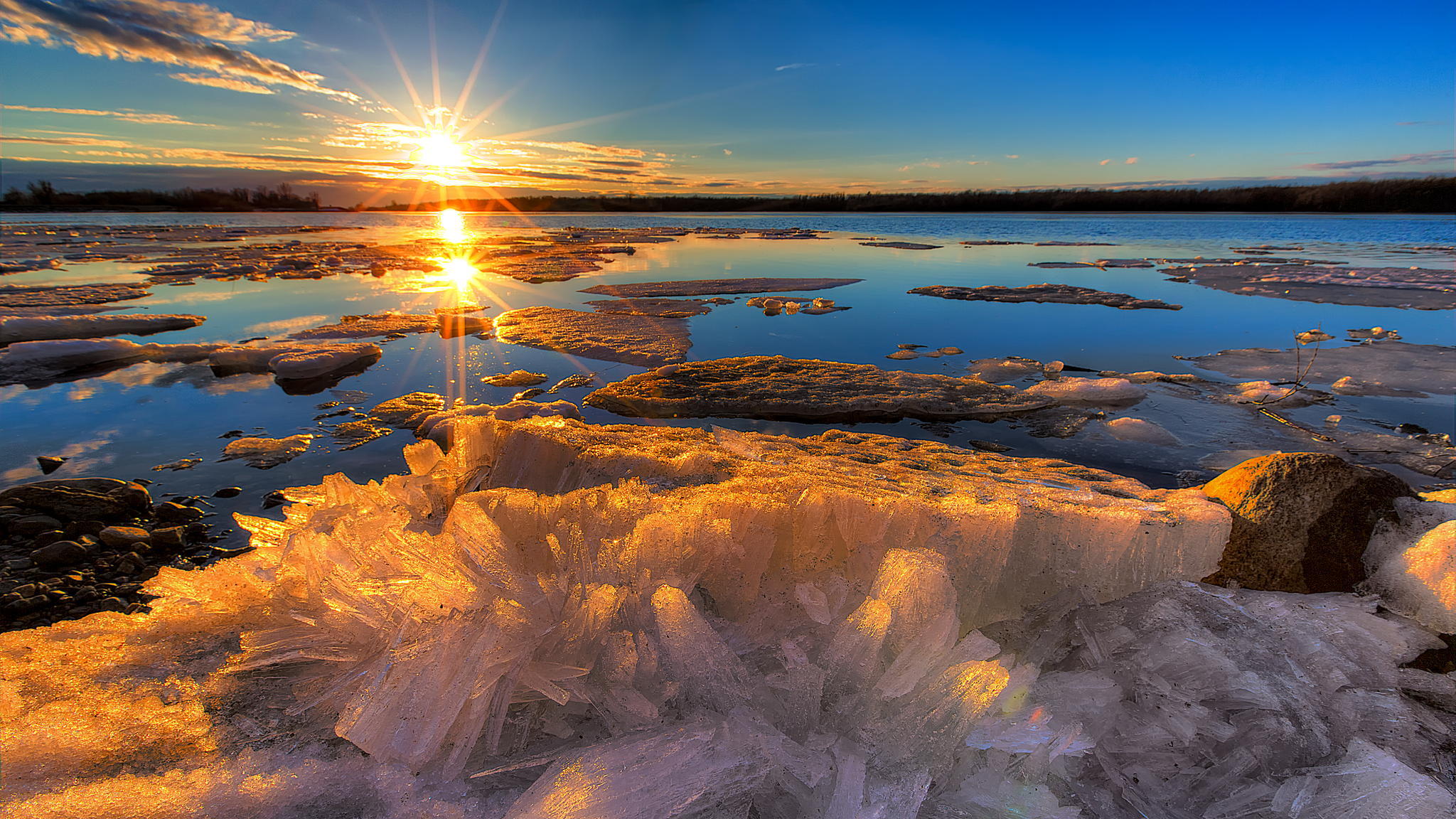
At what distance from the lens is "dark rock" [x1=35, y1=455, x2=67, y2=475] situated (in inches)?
144

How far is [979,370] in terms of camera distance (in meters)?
5.91

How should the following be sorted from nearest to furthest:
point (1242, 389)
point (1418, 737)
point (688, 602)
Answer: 1. point (688, 602)
2. point (1418, 737)
3. point (1242, 389)

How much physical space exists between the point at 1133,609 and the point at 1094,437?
3.04 meters

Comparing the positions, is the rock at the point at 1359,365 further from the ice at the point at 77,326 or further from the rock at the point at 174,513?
the ice at the point at 77,326

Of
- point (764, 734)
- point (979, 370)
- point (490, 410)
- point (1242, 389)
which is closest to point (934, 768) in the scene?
point (764, 734)

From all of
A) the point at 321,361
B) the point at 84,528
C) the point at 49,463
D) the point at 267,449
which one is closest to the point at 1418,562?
the point at 84,528

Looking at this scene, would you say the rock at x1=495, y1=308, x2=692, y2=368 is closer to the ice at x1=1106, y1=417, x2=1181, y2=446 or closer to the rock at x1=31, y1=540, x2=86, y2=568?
the ice at x1=1106, y1=417, x2=1181, y2=446

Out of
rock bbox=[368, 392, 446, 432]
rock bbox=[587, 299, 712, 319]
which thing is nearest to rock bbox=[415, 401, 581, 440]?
rock bbox=[368, 392, 446, 432]

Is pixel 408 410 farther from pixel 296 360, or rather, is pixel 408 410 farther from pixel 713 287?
pixel 713 287

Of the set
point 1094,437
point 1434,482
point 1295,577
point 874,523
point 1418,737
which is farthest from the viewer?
point 1094,437

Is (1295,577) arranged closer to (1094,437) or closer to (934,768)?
(934,768)

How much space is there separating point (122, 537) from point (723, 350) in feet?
17.1

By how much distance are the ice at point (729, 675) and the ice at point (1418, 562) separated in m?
0.10

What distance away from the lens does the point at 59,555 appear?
8.90ft
